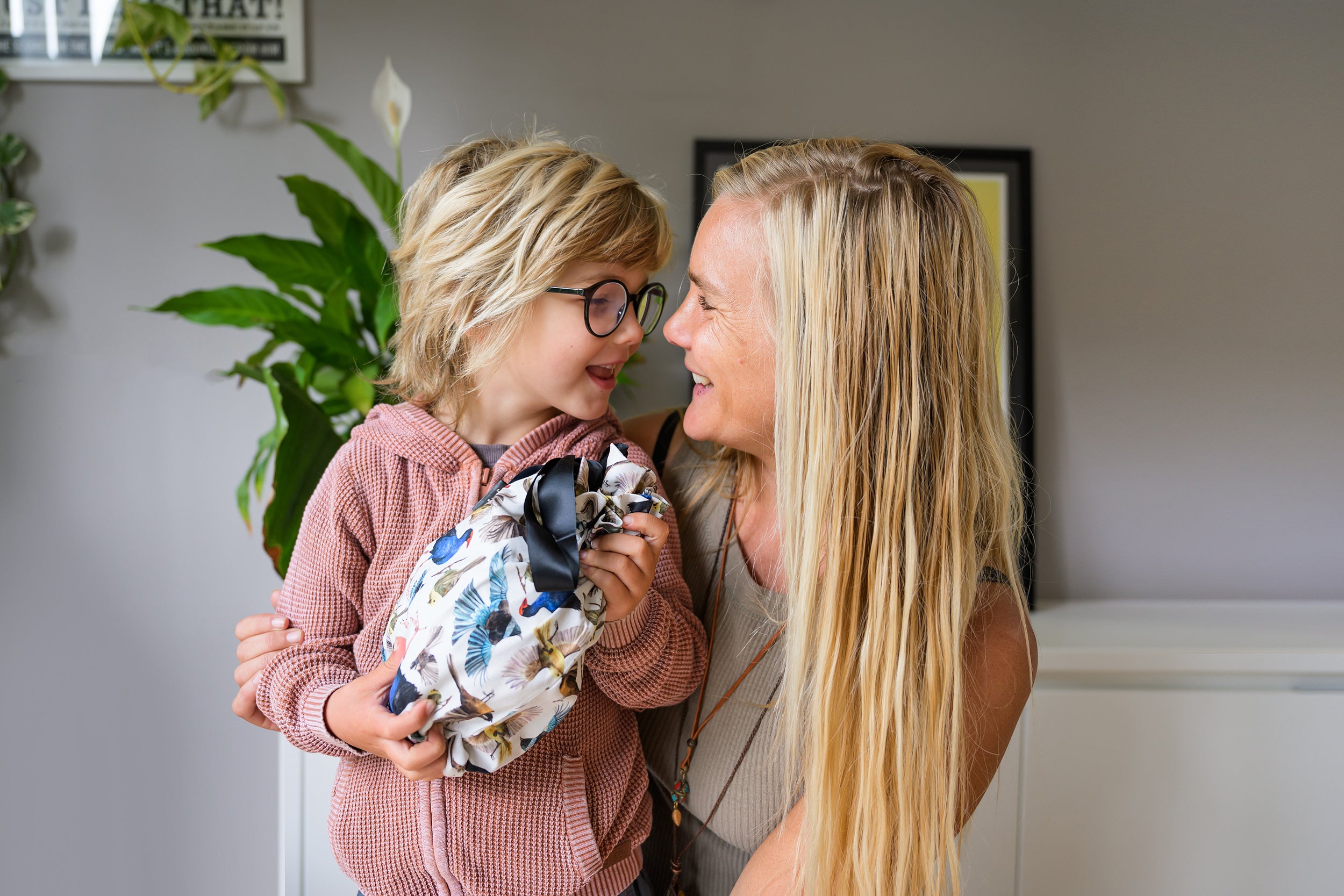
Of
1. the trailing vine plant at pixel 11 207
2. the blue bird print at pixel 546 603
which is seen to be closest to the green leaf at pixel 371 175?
the trailing vine plant at pixel 11 207

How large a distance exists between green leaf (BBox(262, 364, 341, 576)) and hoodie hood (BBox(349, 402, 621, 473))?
0.32 m

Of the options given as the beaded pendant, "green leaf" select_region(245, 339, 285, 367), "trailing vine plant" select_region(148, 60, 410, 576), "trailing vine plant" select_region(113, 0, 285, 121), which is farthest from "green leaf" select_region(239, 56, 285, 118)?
the beaded pendant

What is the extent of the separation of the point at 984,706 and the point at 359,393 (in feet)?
3.75

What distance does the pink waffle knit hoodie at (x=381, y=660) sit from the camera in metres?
0.84

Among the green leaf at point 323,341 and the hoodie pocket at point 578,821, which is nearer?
the hoodie pocket at point 578,821

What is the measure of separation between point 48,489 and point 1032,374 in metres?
2.29

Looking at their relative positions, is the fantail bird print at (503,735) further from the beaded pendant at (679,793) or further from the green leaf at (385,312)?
the green leaf at (385,312)

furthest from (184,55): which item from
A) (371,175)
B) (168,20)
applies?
(371,175)

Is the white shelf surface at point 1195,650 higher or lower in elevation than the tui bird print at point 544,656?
lower

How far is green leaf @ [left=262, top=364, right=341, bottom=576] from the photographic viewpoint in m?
1.23

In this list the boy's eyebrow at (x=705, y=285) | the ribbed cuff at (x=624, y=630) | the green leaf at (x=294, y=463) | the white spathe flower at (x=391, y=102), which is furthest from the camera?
the white spathe flower at (x=391, y=102)

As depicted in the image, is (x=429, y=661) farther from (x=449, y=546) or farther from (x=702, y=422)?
(x=702, y=422)

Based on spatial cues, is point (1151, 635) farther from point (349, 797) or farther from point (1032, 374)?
point (349, 797)

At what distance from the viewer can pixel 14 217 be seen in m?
1.85
